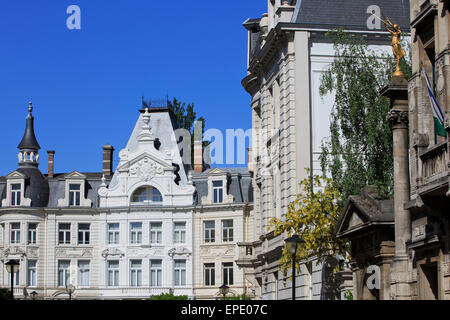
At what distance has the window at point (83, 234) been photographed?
74.6 m

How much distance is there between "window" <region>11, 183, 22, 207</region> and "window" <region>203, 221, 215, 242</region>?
1536 cm

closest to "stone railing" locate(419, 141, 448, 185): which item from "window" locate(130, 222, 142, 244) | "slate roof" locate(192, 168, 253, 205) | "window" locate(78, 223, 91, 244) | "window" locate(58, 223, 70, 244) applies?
"slate roof" locate(192, 168, 253, 205)

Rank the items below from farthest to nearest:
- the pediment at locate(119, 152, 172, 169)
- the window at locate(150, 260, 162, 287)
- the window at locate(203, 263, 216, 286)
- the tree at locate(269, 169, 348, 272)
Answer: the pediment at locate(119, 152, 172, 169) → the window at locate(150, 260, 162, 287) → the window at locate(203, 263, 216, 286) → the tree at locate(269, 169, 348, 272)

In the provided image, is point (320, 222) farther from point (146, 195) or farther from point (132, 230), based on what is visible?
point (146, 195)

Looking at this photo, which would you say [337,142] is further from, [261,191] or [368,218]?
[261,191]

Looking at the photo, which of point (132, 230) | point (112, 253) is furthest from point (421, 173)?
point (112, 253)

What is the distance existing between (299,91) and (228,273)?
33.1 meters

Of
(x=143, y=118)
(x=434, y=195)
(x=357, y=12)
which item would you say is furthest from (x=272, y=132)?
(x=143, y=118)

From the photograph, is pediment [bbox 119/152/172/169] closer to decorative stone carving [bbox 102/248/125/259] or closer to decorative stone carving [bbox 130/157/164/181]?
decorative stone carving [bbox 130/157/164/181]

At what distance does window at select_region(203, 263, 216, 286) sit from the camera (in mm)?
72312

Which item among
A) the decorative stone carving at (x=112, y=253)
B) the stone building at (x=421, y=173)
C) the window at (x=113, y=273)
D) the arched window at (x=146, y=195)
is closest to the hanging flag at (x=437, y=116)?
the stone building at (x=421, y=173)

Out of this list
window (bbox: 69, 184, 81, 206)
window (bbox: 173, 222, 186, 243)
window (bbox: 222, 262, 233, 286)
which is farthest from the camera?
window (bbox: 69, 184, 81, 206)

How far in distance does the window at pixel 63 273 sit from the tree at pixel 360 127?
42.0 m

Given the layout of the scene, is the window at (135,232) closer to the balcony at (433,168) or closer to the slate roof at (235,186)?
the slate roof at (235,186)
